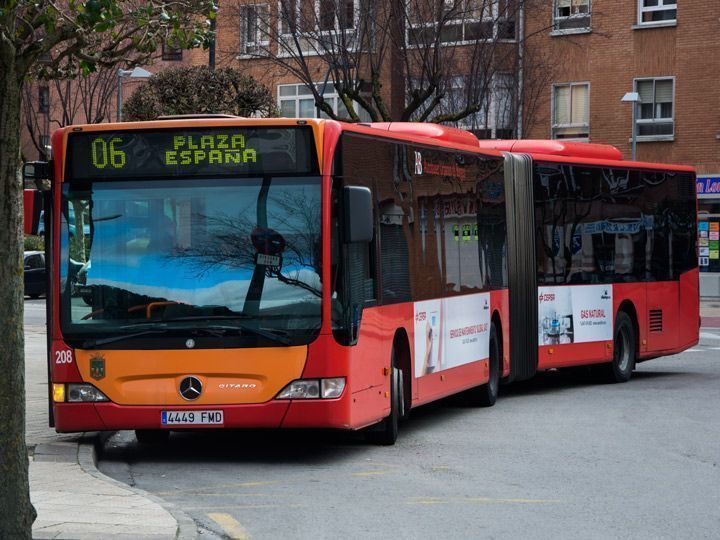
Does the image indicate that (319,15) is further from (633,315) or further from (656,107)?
(656,107)

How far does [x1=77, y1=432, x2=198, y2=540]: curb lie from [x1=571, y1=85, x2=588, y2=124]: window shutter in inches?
1339

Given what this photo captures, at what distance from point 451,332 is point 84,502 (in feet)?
21.0

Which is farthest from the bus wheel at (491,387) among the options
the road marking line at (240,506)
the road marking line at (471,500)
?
the road marking line at (240,506)

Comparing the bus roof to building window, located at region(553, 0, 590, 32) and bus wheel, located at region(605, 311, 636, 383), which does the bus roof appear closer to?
bus wheel, located at region(605, 311, 636, 383)

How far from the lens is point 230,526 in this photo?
898 centimetres

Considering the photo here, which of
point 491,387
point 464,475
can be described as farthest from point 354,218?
point 491,387

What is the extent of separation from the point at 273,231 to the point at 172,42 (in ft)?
5.30

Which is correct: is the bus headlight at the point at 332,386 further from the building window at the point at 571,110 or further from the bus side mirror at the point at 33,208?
the building window at the point at 571,110

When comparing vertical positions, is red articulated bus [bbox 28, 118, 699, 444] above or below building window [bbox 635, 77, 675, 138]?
below

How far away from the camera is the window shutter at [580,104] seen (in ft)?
152

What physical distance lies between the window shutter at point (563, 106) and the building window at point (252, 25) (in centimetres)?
1469

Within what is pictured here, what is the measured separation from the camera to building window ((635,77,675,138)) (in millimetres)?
45250

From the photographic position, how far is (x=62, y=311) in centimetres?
1191

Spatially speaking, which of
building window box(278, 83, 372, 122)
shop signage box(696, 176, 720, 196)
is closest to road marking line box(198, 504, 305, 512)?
shop signage box(696, 176, 720, 196)
